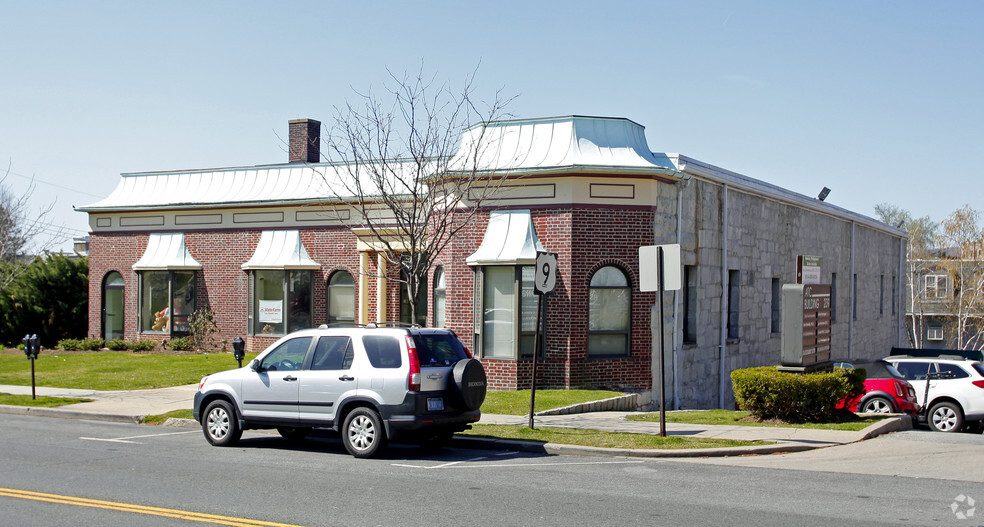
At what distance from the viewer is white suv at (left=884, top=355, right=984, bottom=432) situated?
16547 millimetres

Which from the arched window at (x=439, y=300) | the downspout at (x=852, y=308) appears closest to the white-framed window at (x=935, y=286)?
the downspout at (x=852, y=308)

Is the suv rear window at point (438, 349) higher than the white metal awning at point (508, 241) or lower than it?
lower

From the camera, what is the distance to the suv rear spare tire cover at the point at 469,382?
11.8 metres

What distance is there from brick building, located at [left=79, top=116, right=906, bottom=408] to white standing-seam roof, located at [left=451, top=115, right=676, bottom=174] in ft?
0.14

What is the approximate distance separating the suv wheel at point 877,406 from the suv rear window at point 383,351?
10.0 metres

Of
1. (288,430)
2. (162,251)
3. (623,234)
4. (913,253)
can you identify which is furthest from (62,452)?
(913,253)

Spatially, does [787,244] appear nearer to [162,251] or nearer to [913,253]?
[162,251]

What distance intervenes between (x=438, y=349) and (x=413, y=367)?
652 mm

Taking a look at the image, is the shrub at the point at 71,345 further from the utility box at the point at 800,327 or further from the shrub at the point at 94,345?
the utility box at the point at 800,327

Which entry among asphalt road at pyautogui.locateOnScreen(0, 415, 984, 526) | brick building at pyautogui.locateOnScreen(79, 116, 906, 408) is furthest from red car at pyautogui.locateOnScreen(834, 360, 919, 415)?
asphalt road at pyautogui.locateOnScreen(0, 415, 984, 526)

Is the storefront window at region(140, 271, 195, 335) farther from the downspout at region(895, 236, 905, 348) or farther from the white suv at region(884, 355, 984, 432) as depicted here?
the downspout at region(895, 236, 905, 348)

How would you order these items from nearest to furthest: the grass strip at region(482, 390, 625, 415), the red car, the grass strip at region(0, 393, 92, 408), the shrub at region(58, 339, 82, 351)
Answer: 1. the grass strip at region(482, 390, 625, 415)
2. the red car
3. the grass strip at region(0, 393, 92, 408)
4. the shrub at region(58, 339, 82, 351)

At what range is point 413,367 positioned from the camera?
11547mm

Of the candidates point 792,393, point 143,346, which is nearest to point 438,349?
point 792,393
